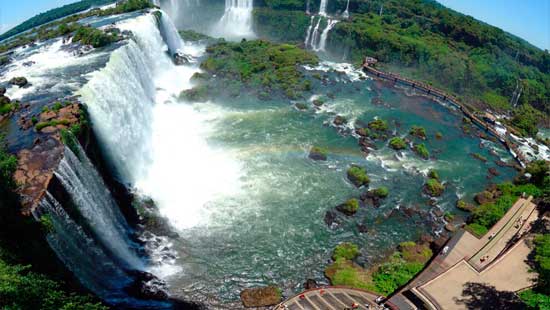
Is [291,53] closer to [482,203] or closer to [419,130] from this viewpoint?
[419,130]

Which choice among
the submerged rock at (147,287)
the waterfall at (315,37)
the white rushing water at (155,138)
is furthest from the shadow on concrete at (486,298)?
the waterfall at (315,37)

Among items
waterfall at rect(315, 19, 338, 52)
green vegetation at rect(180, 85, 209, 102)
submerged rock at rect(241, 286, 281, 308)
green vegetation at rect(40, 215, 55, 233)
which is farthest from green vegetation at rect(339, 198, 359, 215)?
waterfall at rect(315, 19, 338, 52)

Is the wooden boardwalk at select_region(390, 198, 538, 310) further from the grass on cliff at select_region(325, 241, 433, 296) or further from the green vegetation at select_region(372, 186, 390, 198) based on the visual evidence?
the green vegetation at select_region(372, 186, 390, 198)

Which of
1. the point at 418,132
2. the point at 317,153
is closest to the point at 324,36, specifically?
the point at 418,132

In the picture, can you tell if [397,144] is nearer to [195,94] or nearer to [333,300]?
[333,300]

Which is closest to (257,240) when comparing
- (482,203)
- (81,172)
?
(81,172)

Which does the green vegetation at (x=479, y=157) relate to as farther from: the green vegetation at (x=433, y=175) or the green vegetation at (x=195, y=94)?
the green vegetation at (x=195, y=94)
